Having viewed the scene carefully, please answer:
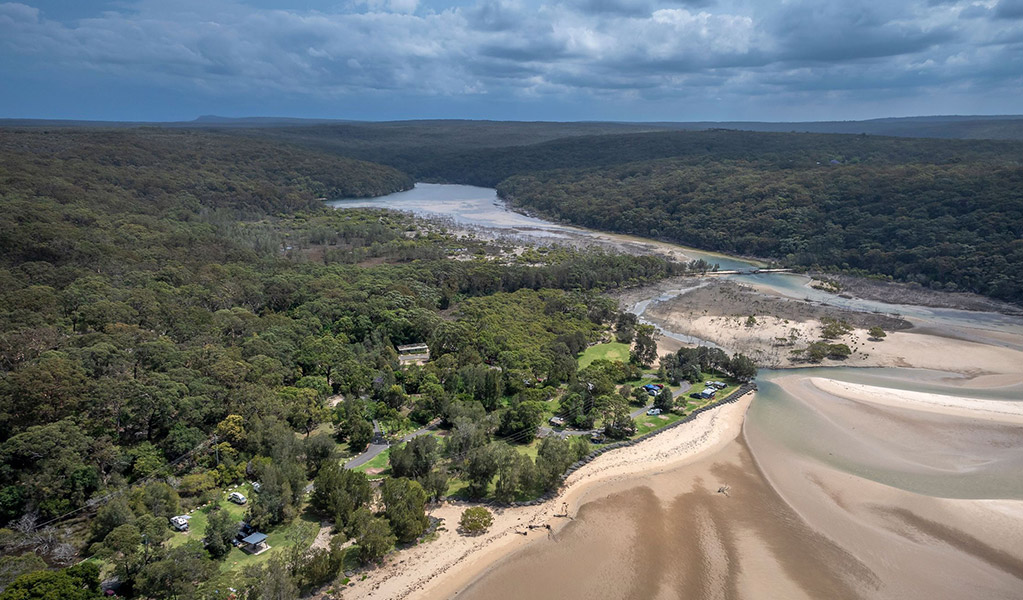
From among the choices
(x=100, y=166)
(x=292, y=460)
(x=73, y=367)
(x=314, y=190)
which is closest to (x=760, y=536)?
(x=292, y=460)

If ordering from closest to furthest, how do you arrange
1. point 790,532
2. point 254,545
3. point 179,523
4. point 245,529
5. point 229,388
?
point 254,545, point 245,529, point 179,523, point 790,532, point 229,388

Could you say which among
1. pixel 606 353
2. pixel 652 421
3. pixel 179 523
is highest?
pixel 179 523

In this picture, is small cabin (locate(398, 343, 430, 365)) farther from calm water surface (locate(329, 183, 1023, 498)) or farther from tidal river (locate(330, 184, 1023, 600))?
calm water surface (locate(329, 183, 1023, 498))

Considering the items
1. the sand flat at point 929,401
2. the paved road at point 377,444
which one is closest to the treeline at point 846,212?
the sand flat at point 929,401

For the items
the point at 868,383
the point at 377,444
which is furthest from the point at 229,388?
the point at 868,383

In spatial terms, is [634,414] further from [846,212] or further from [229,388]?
[846,212]

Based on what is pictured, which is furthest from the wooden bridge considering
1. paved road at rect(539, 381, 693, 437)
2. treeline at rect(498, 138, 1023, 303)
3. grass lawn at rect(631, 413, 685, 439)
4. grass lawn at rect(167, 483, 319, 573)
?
grass lawn at rect(167, 483, 319, 573)

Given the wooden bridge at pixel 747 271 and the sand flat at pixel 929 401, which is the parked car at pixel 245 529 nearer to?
the sand flat at pixel 929 401
